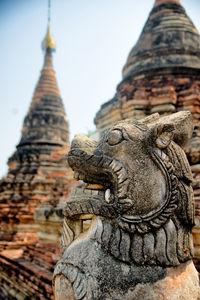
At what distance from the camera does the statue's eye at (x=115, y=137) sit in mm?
2268

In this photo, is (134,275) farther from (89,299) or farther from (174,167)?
(174,167)

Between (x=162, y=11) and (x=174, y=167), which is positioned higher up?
(x=162, y=11)

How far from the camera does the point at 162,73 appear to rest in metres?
5.01

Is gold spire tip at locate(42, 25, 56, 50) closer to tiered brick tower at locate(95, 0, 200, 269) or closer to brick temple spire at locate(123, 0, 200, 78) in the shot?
brick temple spire at locate(123, 0, 200, 78)

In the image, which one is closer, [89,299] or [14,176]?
[89,299]

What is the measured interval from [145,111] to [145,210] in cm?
285

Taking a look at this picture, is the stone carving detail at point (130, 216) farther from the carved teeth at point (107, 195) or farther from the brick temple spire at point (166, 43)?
the brick temple spire at point (166, 43)

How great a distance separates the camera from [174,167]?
2.24 metres

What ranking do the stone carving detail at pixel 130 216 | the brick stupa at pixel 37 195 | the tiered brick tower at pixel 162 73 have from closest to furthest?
the stone carving detail at pixel 130 216
the tiered brick tower at pixel 162 73
the brick stupa at pixel 37 195

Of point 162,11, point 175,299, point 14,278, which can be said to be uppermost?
point 162,11

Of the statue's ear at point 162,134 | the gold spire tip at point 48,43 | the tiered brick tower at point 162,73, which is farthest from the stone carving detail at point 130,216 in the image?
the gold spire tip at point 48,43

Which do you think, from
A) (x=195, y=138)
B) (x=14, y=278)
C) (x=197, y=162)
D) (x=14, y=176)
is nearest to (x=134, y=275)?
A: (x=197, y=162)

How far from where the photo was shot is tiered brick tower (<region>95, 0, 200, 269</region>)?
466 cm

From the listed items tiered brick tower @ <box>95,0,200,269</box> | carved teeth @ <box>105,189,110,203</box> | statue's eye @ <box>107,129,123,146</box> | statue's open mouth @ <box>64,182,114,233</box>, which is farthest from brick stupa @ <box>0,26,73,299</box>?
statue's eye @ <box>107,129,123,146</box>
